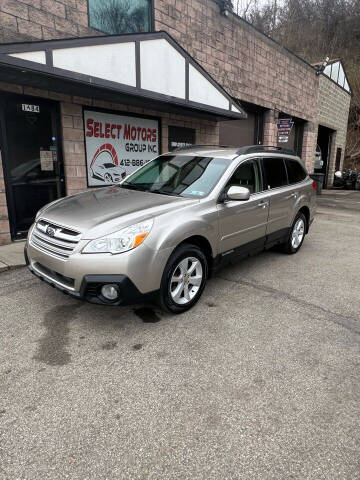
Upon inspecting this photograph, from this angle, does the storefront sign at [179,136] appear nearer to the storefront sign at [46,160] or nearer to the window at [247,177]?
the storefront sign at [46,160]

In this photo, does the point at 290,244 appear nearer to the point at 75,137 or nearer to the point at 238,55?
the point at 75,137

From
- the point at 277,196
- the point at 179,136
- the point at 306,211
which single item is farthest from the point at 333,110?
the point at 277,196

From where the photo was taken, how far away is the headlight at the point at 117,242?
3.02m

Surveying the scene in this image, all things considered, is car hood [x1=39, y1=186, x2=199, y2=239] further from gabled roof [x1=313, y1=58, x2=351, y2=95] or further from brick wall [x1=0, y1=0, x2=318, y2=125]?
gabled roof [x1=313, y1=58, x2=351, y2=95]

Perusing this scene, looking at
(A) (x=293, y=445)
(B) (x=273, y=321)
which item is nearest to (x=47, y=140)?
(B) (x=273, y=321)

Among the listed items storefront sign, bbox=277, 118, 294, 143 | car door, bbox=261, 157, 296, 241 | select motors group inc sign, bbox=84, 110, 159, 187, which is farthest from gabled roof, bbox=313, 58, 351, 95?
car door, bbox=261, 157, 296, 241

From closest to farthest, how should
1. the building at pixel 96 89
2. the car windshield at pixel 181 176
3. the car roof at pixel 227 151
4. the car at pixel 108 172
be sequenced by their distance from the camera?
the car windshield at pixel 181 176 < the car roof at pixel 227 151 < the building at pixel 96 89 < the car at pixel 108 172

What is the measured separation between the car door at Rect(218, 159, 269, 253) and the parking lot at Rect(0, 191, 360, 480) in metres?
0.70

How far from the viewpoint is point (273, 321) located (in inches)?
139

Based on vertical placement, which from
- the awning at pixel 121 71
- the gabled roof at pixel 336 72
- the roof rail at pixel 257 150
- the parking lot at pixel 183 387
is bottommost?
the parking lot at pixel 183 387

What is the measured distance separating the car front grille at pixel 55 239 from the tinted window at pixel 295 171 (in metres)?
3.88

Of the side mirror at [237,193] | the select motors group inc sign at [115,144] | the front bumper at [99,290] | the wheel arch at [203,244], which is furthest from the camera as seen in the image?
the select motors group inc sign at [115,144]

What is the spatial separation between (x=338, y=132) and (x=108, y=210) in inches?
826

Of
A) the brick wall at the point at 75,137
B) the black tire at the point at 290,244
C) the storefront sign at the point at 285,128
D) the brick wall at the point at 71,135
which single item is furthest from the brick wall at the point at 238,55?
the black tire at the point at 290,244
